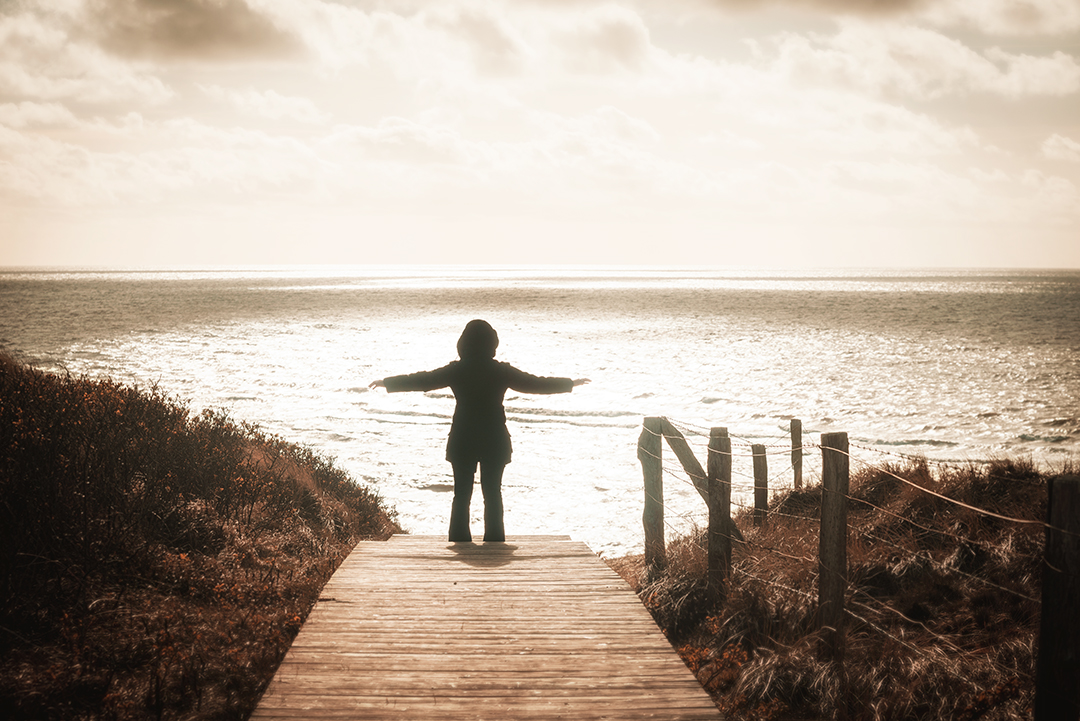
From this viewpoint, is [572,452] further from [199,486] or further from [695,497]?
[199,486]

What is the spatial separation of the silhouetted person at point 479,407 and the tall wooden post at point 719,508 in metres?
1.23

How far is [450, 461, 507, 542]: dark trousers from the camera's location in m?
6.64

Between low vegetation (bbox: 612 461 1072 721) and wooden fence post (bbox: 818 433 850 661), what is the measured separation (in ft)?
0.47

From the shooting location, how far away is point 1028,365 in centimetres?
2914

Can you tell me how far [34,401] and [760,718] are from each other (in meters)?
7.61

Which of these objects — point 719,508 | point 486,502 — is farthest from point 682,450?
point 486,502

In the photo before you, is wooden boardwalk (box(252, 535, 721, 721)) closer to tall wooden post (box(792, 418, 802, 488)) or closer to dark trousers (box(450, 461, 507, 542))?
dark trousers (box(450, 461, 507, 542))

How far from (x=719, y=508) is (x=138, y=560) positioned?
15.0 ft

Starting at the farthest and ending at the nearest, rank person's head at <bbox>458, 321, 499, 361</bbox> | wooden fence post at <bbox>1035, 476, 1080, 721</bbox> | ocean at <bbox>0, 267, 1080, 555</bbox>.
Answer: ocean at <bbox>0, 267, 1080, 555</bbox> → person's head at <bbox>458, 321, 499, 361</bbox> → wooden fence post at <bbox>1035, 476, 1080, 721</bbox>

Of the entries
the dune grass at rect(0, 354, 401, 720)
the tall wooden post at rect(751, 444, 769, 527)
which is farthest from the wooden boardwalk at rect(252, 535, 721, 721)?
the tall wooden post at rect(751, 444, 769, 527)

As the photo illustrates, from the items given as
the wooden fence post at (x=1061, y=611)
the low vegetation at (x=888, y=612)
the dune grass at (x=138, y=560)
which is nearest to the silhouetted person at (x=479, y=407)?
the dune grass at (x=138, y=560)

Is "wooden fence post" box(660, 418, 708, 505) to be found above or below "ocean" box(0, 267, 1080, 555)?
above

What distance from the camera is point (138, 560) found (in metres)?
5.89

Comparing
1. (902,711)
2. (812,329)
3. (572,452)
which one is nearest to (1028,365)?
(812,329)
